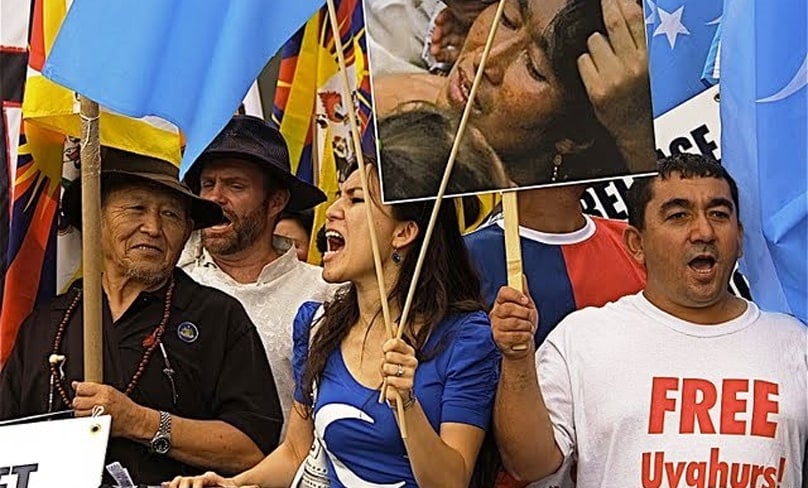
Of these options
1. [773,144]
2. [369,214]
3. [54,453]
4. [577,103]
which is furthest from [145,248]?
[773,144]

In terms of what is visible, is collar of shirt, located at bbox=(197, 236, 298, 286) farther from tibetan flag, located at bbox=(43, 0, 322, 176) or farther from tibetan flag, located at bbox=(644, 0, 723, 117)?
tibetan flag, located at bbox=(644, 0, 723, 117)

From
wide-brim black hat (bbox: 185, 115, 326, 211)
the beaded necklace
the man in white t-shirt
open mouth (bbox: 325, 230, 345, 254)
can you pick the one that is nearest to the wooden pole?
the man in white t-shirt

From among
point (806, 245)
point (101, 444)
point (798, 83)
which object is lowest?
point (101, 444)

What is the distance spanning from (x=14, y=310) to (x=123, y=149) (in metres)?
0.54

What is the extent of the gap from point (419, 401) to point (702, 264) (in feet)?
2.29

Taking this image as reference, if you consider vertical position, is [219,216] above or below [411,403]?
above

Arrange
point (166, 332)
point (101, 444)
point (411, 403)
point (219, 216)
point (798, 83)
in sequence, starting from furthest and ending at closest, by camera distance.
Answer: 1. point (219, 216)
2. point (166, 332)
3. point (798, 83)
4. point (101, 444)
5. point (411, 403)

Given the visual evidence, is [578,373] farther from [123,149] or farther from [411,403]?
[123,149]

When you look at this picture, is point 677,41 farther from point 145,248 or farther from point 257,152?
point 145,248

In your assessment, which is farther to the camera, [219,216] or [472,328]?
[219,216]

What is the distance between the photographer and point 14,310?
3.63 m

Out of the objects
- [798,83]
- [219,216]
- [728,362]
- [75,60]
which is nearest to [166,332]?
[219,216]

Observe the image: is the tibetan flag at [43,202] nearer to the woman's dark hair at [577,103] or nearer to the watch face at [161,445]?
the watch face at [161,445]

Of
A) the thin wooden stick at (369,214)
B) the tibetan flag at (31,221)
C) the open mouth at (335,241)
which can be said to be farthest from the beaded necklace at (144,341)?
the thin wooden stick at (369,214)
